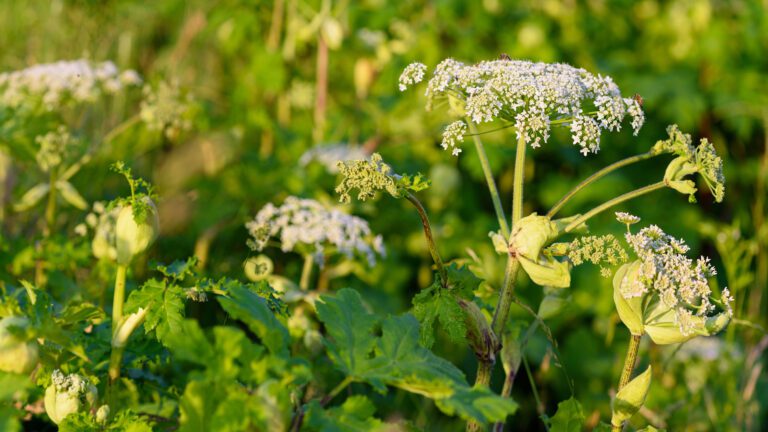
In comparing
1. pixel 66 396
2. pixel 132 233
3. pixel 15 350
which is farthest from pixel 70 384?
pixel 132 233

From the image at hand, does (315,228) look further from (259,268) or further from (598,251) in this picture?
(598,251)

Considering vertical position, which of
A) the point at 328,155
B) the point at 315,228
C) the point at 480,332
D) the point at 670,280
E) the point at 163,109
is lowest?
the point at 328,155

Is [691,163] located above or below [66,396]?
above

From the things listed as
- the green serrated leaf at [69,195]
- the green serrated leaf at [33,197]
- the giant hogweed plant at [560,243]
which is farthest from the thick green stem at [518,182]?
the green serrated leaf at [33,197]

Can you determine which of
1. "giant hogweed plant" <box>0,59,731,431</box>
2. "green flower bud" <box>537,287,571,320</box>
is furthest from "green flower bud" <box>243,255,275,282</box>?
"green flower bud" <box>537,287,571,320</box>

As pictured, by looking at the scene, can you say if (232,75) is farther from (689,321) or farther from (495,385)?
(689,321)

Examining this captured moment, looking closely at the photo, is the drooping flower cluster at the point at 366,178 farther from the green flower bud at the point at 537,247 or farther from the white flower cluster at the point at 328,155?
the white flower cluster at the point at 328,155

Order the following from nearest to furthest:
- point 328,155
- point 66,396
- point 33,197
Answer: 1. point 66,396
2. point 33,197
3. point 328,155
